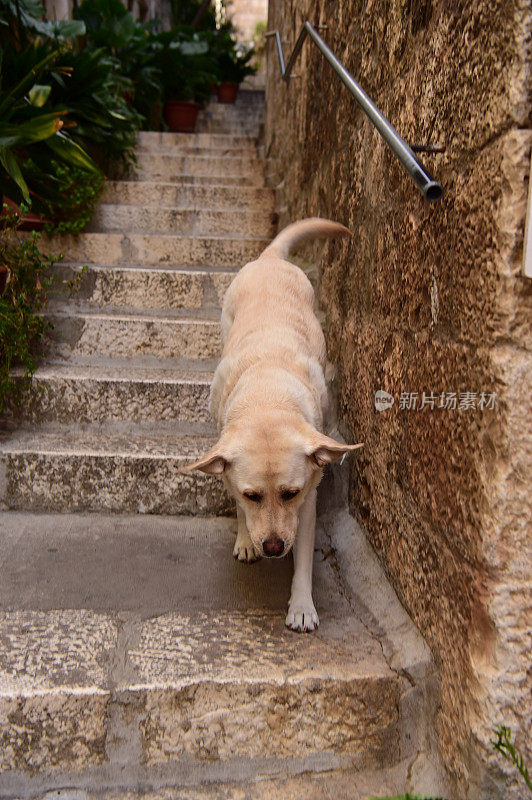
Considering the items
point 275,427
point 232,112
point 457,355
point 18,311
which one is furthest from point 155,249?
point 232,112

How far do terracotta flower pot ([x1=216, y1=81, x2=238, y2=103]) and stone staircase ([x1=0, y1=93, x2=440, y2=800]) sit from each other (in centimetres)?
700

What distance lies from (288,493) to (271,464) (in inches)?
5.0

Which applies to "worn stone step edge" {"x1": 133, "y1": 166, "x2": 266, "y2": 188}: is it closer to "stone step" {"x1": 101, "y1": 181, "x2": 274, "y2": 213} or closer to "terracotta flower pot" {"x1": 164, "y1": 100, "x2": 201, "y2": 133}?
"stone step" {"x1": 101, "y1": 181, "x2": 274, "y2": 213}

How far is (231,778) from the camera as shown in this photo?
164 centimetres

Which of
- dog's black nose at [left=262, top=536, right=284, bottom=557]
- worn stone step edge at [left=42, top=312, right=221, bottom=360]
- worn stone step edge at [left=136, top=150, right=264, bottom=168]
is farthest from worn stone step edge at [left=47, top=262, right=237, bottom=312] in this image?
worn stone step edge at [left=136, top=150, right=264, bottom=168]

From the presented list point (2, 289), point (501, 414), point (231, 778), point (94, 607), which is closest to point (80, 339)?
point (2, 289)

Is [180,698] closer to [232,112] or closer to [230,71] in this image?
[232,112]

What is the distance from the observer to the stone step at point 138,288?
12.2ft

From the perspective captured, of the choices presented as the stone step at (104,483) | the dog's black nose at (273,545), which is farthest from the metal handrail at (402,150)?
the stone step at (104,483)

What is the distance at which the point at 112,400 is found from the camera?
3.03 m

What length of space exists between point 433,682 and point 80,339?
2.58 meters

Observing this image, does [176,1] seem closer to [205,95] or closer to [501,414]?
[205,95]

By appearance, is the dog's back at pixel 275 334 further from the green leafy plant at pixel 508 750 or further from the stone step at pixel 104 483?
the green leafy plant at pixel 508 750

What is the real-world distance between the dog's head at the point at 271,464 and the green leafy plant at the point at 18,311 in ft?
4.54
